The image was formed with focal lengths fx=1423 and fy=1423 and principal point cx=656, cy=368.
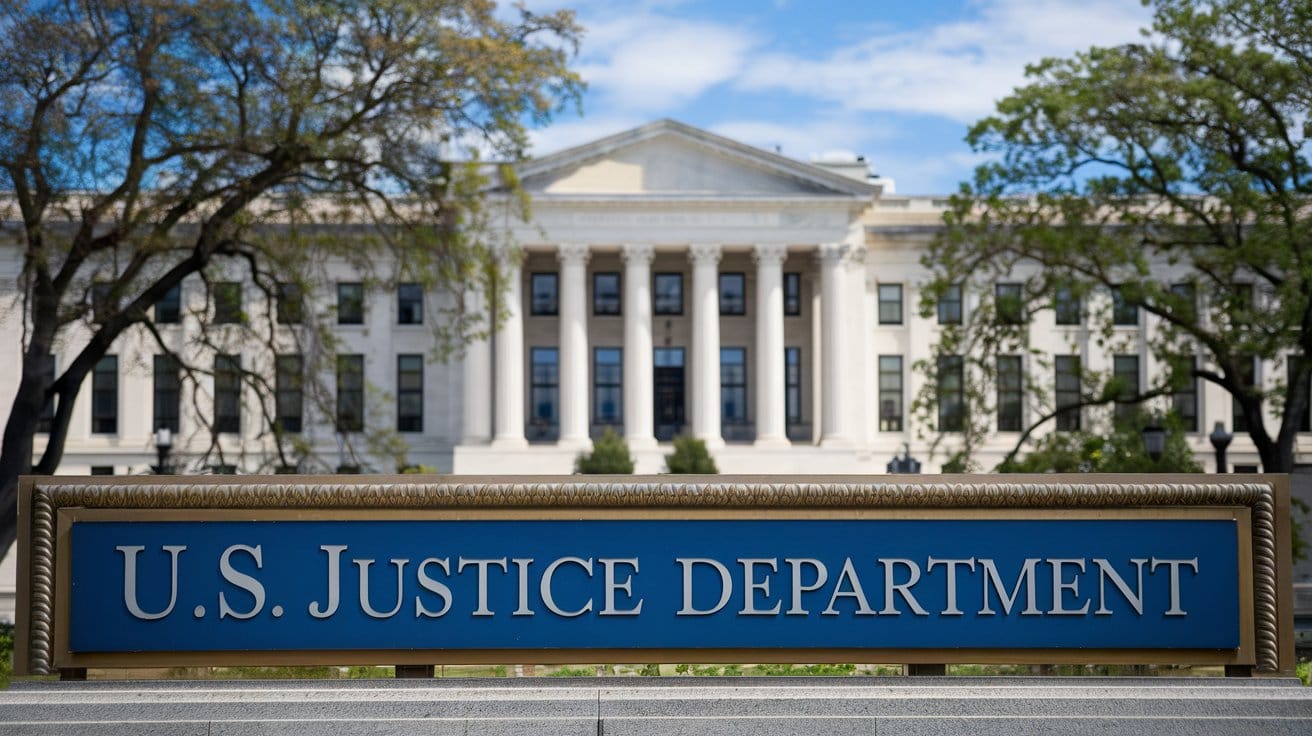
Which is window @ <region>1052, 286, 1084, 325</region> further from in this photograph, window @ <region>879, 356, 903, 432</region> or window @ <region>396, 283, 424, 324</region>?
window @ <region>396, 283, 424, 324</region>

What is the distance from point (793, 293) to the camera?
217 ft

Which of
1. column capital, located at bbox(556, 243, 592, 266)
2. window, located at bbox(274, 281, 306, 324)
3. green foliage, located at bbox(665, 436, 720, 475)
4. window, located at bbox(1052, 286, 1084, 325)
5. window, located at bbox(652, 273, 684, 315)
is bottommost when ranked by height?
green foliage, located at bbox(665, 436, 720, 475)

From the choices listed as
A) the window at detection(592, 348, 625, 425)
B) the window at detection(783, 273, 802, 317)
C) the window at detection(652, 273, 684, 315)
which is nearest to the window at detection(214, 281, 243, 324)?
the window at detection(592, 348, 625, 425)

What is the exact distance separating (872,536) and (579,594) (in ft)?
3.86

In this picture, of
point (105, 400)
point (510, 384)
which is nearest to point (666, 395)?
point (510, 384)

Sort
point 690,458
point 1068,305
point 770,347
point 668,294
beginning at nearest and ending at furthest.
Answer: point 1068,305
point 690,458
point 770,347
point 668,294

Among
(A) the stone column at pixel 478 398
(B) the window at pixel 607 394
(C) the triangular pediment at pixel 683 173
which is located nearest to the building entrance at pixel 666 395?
(B) the window at pixel 607 394

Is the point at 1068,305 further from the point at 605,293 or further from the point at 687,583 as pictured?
the point at 605,293

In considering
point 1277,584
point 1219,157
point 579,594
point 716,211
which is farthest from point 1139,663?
point 716,211

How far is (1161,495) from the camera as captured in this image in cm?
555

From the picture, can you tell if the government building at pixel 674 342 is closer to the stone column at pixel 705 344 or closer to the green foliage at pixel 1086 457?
the stone column at pixel 705 344

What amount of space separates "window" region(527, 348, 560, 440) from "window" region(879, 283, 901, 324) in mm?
14979

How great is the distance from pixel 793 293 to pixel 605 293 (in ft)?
28.6

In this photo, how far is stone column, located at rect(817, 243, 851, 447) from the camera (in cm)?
6009
